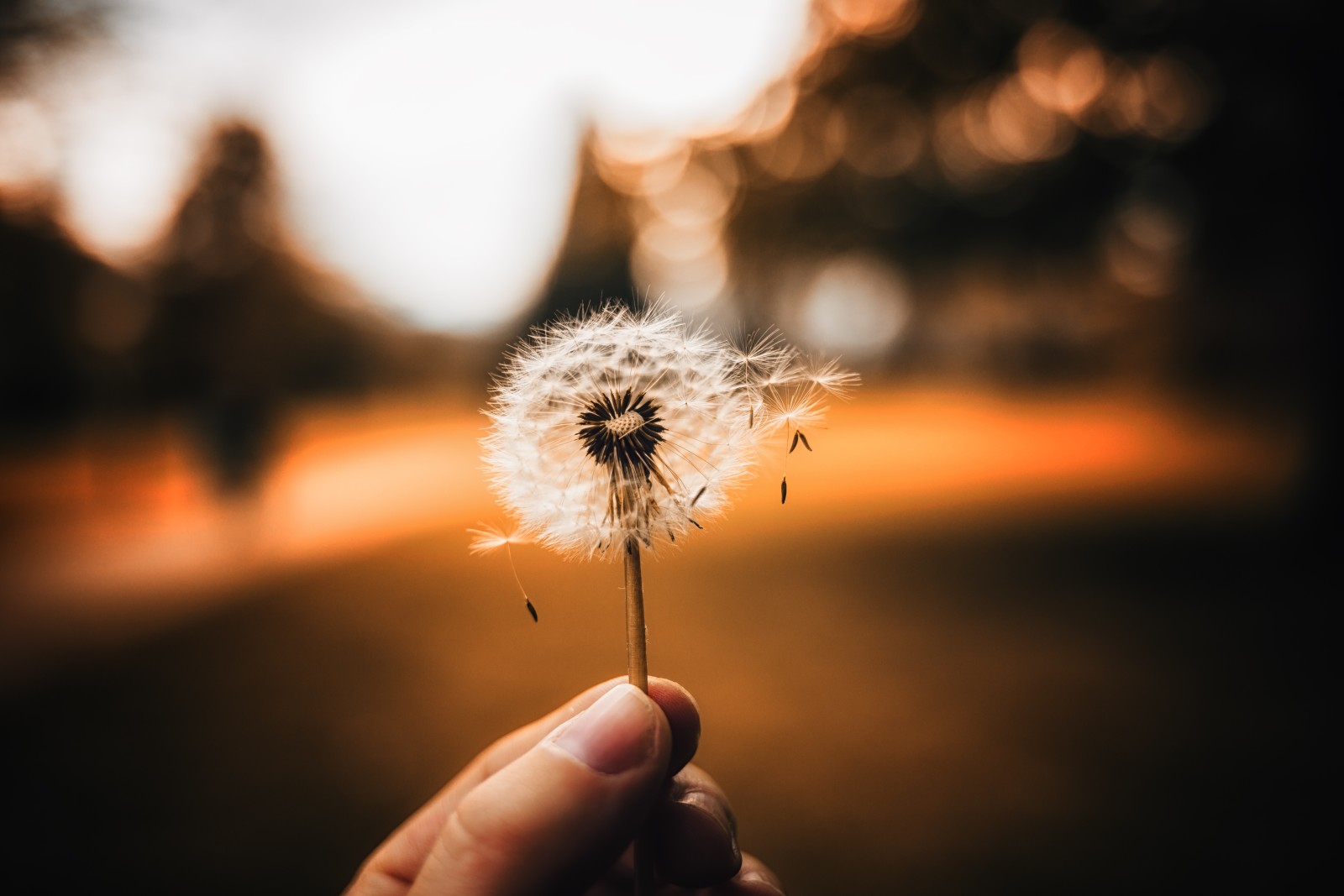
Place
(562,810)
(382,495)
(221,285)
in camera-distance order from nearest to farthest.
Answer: (562,810) → (382,495) → (221,285)

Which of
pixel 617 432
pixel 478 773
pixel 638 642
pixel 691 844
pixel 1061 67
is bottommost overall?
pixel 691 844

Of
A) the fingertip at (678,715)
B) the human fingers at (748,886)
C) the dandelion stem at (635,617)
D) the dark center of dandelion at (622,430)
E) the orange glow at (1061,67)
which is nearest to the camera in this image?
the dandelion stem at (635,617)

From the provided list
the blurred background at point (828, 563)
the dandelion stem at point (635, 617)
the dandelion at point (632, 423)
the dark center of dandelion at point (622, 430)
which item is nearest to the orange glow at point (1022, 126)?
the blurred background at point (828, 563)

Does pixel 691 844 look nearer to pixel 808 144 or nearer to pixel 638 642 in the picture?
pixel 638 642

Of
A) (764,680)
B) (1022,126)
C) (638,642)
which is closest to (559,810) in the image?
(638,642)

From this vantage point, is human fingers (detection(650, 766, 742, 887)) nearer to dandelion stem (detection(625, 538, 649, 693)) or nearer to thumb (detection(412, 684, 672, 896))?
thumb (detection(412, 684, 672, 896))

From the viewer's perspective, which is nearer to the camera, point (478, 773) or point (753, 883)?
point (478, 773)

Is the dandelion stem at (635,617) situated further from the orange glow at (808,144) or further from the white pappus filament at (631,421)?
the orange glow at (808,144)

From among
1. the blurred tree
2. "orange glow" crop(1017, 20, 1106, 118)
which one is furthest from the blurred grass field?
"orange glow" crop(1017, 20, 1106, 118)
